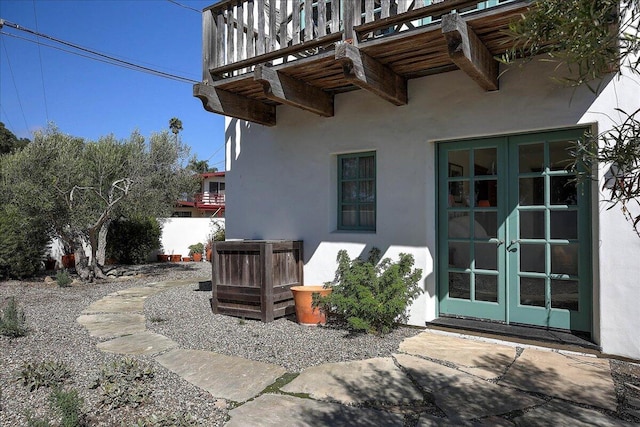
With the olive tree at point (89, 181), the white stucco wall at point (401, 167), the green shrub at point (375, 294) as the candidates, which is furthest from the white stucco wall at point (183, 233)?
the green shrub at point (375, 294)

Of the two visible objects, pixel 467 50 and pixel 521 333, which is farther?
pixel 521 333

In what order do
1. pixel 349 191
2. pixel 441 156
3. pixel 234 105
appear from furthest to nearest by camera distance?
1. pixel 349 191
2. pixel 234 105
3. pixel 441 156

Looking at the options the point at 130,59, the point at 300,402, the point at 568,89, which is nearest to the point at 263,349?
the point at 300,402

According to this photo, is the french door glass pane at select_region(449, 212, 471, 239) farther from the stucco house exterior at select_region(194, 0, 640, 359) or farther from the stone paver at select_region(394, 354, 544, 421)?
the stone paver at select_region(394, 354, 544, 421)

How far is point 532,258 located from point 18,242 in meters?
10.3

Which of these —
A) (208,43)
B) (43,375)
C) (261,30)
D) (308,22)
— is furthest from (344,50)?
(43,375)

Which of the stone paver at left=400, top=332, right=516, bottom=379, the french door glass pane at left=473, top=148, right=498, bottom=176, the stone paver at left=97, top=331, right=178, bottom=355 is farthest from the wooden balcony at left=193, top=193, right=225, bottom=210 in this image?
the stone paver at left=400, top=332, right=516, bottom=379

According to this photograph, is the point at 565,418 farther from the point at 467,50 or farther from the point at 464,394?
the point at 467,50

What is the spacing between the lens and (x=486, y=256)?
4.64 metres

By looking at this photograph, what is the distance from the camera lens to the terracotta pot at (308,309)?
16.7 feet

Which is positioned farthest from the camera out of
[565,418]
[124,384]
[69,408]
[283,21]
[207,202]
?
[207,202]

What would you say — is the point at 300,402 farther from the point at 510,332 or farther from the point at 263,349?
the point at 510,332

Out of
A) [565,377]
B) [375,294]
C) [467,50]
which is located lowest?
[565,377]

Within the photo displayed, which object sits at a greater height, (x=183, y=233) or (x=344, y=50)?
(x=344, y=50)
